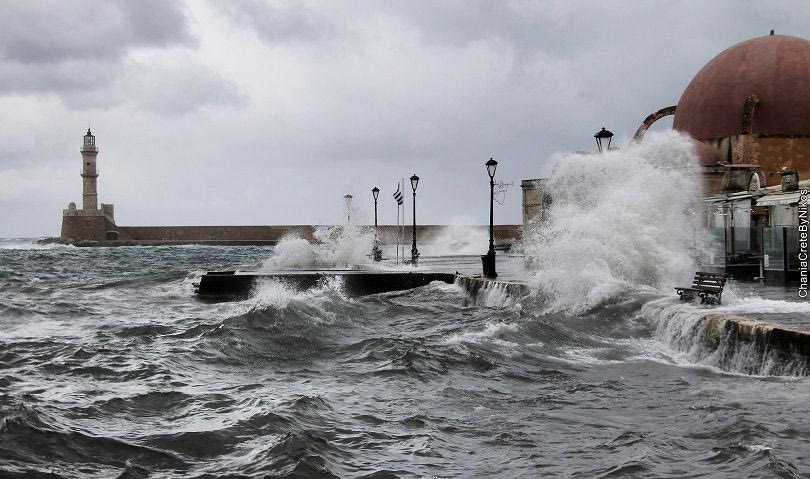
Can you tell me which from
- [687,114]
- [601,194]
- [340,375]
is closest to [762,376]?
[340,375]

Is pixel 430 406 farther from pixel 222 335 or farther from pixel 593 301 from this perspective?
pixel 593 301

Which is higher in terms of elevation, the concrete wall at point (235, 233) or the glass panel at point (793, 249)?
the concrete wall at point (235, 233)

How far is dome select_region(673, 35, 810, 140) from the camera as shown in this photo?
31.2 m

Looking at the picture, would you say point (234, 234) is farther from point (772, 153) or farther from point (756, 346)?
point (756, 346)

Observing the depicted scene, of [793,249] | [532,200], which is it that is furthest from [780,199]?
[532,200]

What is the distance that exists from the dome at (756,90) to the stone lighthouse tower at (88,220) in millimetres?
61608

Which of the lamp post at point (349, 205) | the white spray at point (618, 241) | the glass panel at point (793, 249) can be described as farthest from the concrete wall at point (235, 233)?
the glass panel at point (793, 249)

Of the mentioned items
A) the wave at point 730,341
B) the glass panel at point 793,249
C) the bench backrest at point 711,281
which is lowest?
the wave at point 730,341

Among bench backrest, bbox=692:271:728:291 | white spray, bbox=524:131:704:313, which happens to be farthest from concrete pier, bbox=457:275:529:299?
bench backrest, bbox=692:271:728:291

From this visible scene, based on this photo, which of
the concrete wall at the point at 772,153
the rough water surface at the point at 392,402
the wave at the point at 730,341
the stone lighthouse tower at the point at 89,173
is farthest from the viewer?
the stone lighthouse tower at the point at 89,173

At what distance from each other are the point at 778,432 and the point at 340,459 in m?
3.34

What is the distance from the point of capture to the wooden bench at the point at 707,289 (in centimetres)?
1252

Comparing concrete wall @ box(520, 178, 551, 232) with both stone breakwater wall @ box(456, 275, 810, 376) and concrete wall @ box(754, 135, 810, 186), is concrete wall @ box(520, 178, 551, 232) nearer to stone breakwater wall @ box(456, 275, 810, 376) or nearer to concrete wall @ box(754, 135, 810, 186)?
concrete wall @ box(754, 135, 810, 186)

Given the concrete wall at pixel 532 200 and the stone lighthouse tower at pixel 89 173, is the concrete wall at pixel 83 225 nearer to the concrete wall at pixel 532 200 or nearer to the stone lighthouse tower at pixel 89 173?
the stone lighthouse tower at pixel 89 173
